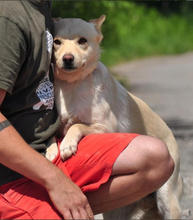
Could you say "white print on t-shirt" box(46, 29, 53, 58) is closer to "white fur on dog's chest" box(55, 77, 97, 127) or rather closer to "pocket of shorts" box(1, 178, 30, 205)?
"white fur on dog's chest" box(55, 77, 97, 127)

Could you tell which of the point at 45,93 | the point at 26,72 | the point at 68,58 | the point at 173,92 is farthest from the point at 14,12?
the point at 173,92

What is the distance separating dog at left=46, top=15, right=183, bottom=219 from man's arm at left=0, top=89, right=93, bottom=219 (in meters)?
0.37

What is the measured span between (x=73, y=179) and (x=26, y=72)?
580 mm

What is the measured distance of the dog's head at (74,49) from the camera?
115 inches

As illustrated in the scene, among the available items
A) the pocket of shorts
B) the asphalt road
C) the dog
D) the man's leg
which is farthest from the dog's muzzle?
the asphalt road

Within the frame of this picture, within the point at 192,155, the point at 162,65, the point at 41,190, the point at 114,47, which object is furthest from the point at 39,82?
the point at 114,47

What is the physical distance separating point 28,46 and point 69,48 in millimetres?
580

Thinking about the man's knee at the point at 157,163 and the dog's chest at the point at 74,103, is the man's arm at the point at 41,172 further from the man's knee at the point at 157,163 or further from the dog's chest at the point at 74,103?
the dog's chest at the point at 74,103

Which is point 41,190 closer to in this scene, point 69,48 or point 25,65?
point 25,65

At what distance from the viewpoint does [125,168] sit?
253cm

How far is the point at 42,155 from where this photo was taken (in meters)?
2.43

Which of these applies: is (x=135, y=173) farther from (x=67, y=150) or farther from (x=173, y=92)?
(x=173, y=92)

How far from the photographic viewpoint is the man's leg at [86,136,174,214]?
252cm

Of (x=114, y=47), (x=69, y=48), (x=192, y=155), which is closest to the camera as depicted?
(x=69, y=48)
